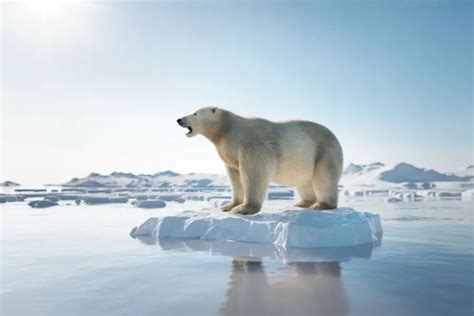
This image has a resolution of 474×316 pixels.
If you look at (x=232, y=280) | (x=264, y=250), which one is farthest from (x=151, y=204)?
(x=232, y=280)

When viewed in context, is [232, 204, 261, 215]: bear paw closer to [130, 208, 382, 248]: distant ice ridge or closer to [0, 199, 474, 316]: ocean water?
[130, 208, 382, 248]: distant ice ridge

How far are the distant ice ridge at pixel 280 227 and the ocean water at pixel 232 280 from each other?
326 mm

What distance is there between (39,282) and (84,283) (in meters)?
0.52

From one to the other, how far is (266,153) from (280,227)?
1279mm

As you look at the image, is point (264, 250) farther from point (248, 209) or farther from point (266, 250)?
point (248, 209)

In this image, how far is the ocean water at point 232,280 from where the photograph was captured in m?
2.85

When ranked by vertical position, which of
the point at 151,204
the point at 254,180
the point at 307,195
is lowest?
the point at 151,204

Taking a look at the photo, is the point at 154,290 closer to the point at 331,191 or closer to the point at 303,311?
the point at 303,311

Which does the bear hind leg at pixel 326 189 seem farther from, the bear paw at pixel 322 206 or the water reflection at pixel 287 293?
the water reflection at pixel 287 293

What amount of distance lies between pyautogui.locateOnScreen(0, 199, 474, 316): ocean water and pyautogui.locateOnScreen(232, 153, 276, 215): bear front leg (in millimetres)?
733

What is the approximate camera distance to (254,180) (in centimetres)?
614

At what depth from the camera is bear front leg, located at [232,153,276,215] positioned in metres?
6.14

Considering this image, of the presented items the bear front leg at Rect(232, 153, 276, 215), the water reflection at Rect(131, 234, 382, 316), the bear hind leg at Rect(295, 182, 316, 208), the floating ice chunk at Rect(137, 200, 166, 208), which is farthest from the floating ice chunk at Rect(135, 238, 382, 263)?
the floating ice chunk at Rect(137, 200, 166, 208)

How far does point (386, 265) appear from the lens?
4316 millimetres
